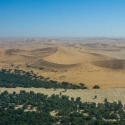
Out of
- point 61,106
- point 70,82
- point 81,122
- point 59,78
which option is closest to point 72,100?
point 61,106

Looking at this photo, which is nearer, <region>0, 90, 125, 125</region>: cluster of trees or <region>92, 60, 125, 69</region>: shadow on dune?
<region>0, 90, 125, 125</region>: cluster of trees

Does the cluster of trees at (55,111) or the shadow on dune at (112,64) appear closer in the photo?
the cluster of trees at (55,111)

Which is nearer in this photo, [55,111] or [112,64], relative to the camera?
[55,111]

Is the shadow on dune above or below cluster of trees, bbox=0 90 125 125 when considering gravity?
above

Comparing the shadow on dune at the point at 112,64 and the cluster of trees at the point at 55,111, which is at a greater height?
the shadow on dune at the point at 112,64

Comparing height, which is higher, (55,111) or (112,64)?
(112,64)

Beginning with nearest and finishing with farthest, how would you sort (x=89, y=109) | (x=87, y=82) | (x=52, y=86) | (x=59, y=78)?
(x=89, y=109), (x=52, y=86), (x=87, y=82), (x=59, y=78)

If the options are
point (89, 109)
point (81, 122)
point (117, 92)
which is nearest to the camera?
point (81, 122)

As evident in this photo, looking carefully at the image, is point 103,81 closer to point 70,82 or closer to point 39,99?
point 70,82
